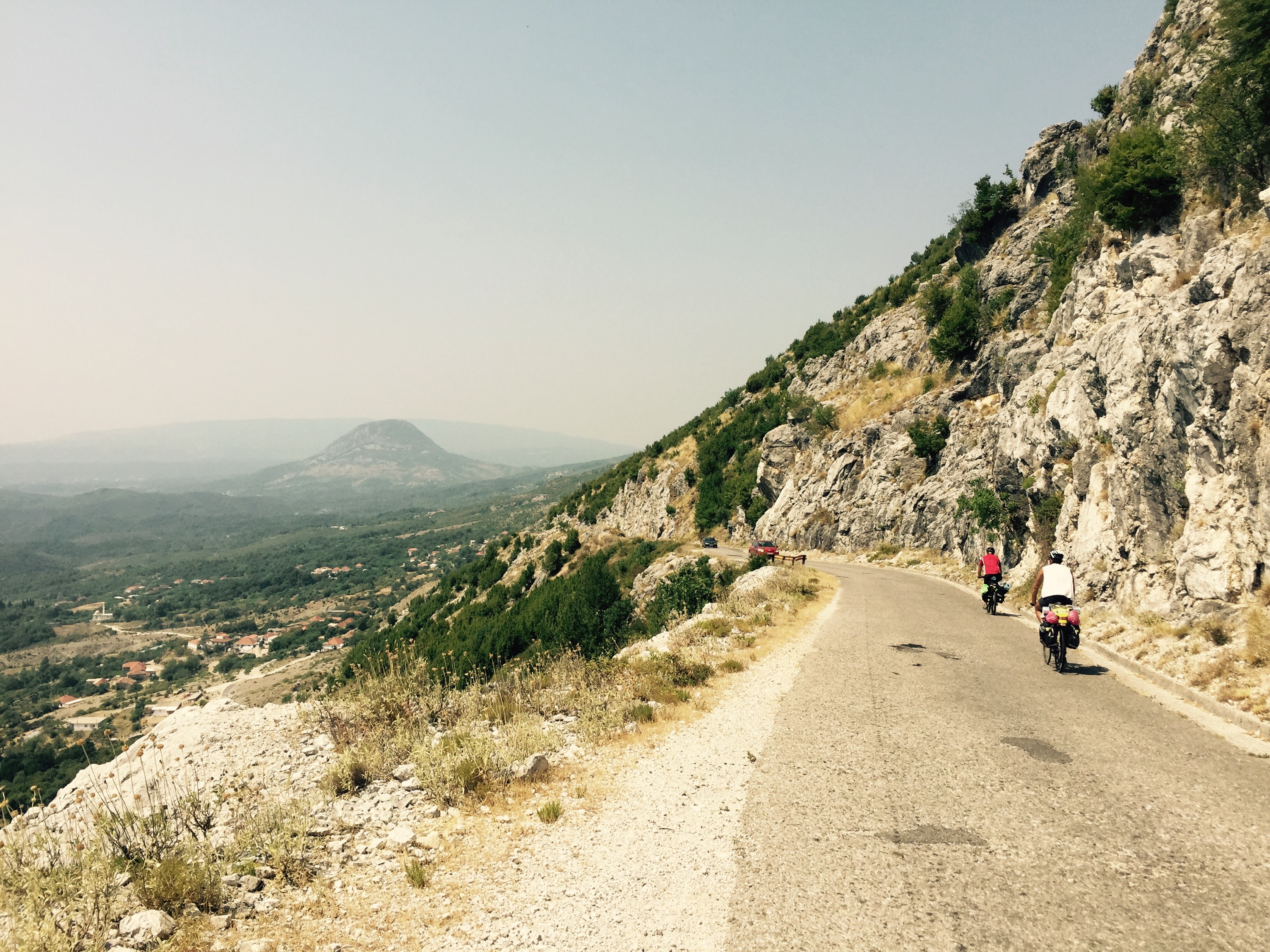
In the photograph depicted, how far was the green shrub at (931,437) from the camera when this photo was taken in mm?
38469

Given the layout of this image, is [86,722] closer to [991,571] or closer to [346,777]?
[346,777]

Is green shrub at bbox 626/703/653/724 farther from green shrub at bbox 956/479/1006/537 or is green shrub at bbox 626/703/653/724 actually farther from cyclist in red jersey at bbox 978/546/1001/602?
green shrub at bbox 956/479/1006/537

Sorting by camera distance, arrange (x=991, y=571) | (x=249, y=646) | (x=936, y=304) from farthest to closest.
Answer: (x=249, y=646) < (x=936, y=304) < (x=991, y=571)

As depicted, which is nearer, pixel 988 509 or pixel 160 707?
pixel 988 509

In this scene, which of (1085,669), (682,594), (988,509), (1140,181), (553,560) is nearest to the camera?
(1085,669)

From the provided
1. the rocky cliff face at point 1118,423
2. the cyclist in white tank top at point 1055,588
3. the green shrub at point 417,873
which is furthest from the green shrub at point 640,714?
the rocky cliff face at point 1118,423

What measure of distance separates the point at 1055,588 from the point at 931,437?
29.1 meters

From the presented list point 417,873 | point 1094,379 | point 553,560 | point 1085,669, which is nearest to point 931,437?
point 1094,379

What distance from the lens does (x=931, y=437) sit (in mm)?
38625

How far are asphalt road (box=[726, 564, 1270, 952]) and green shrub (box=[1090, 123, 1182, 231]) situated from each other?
20316 mm

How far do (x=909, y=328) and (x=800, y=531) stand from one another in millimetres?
22877

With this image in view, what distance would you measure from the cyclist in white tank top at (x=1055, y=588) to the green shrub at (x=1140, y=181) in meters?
17.7

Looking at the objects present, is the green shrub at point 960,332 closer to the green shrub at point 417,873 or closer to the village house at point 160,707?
the green shrub at point 417,873

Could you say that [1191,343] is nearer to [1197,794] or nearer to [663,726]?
[1197,794]
